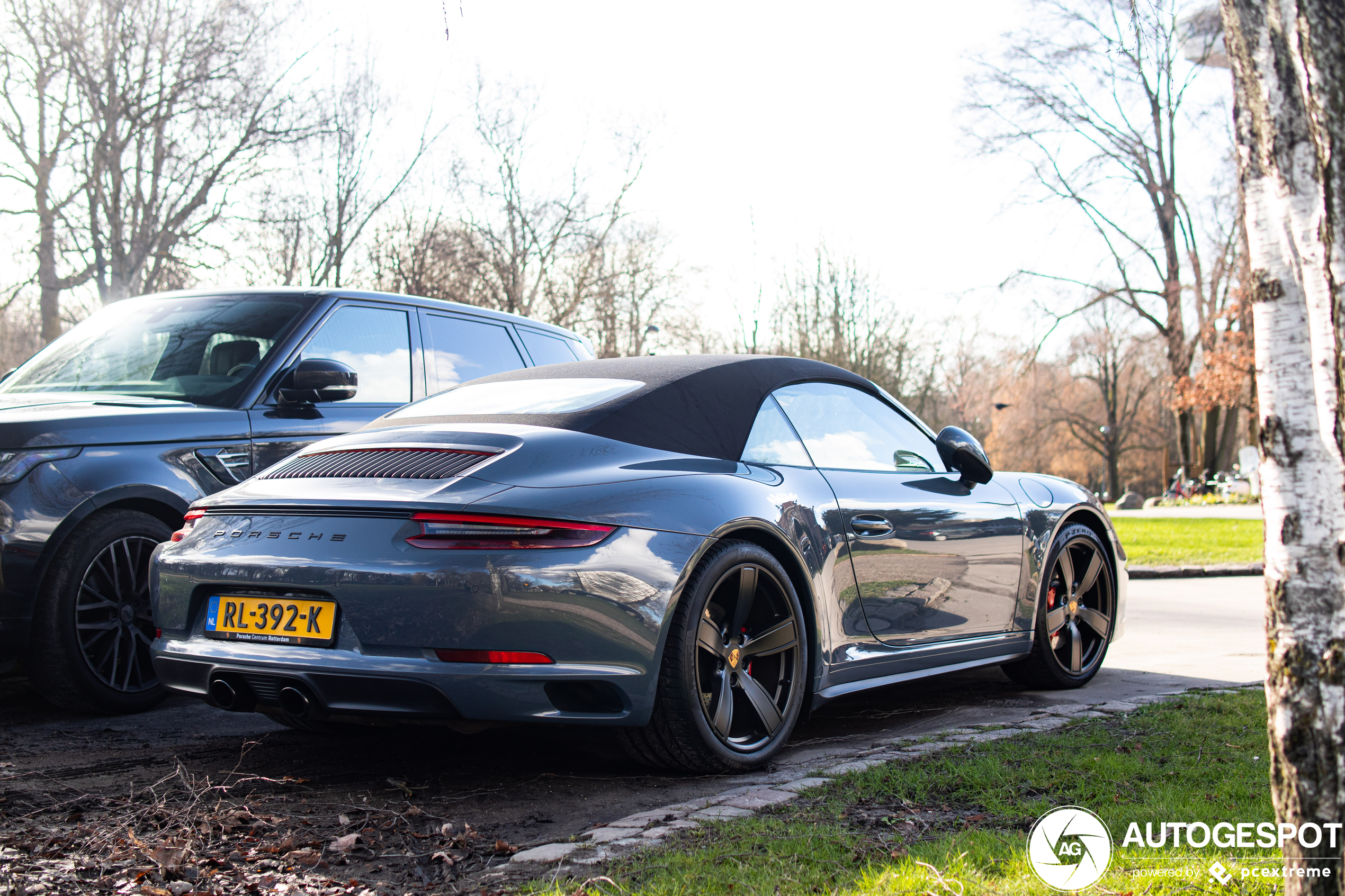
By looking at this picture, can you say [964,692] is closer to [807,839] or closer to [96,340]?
[807,839]

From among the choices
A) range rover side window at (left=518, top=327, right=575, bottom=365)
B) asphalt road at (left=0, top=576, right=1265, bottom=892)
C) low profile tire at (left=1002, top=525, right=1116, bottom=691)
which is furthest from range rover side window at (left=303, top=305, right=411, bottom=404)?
low profile tire at (left=1002, top=525, right=1116, bottom=691)

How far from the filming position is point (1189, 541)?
17.8m

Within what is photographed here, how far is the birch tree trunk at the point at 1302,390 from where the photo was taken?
7.22 ft

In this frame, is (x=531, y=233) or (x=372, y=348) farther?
(x=531, y=233)

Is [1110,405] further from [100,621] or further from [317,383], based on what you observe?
[100,621]

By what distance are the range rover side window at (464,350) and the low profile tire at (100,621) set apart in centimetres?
195

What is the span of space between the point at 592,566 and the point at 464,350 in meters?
3.67

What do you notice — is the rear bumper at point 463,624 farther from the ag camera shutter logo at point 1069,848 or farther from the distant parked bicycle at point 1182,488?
the distant parked bicycle at point 1182,488

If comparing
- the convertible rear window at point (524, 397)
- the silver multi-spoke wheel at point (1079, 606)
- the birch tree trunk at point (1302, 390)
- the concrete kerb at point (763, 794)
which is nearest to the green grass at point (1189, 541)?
the silver multi-spoke wheel at point (1079, 606)

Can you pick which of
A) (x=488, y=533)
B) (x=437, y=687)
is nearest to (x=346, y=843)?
(x=437, y=687)

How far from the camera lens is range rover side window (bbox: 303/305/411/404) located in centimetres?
607

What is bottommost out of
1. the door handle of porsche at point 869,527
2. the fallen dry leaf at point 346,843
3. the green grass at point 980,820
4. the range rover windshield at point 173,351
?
the fallen dry leaf at point 346,843

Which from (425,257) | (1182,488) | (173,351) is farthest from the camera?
Result: (1182,488)

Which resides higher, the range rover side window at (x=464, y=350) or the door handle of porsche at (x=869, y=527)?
the range rover side window at (x=464, y=350)
